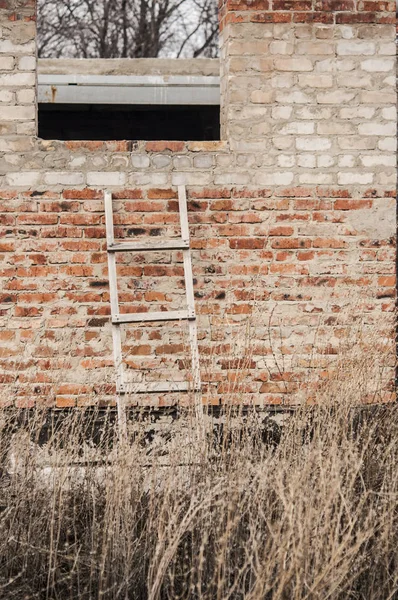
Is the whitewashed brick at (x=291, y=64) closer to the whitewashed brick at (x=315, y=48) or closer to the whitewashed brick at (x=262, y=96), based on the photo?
the whitewashed brick at (x=315, y=48)

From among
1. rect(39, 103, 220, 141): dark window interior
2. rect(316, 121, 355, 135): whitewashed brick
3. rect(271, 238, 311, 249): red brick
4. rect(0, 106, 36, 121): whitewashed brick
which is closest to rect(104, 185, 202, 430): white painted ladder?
rect(271, 238, 311, 249): red brick

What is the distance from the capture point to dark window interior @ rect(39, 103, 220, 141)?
621 centimetres

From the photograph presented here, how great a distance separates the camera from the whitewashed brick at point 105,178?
466 cm

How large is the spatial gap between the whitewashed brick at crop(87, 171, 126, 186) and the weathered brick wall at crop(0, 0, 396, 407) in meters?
0.01

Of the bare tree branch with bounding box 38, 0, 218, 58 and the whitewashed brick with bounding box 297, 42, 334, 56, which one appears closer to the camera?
the whitewashed brick with bounding box 297, 42, 334, 56

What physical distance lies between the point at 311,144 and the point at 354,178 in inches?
12.5

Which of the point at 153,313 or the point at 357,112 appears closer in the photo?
the point at 153,313

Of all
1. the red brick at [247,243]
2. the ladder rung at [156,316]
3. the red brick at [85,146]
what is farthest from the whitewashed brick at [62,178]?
the red brick at [247,243]

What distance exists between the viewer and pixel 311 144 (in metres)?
4.75

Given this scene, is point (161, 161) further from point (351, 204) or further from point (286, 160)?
point (351, 204)

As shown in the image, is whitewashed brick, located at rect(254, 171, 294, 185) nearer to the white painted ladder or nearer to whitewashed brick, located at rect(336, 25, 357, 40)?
the white painted ladder

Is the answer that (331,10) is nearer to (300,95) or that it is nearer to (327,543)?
(300,95)

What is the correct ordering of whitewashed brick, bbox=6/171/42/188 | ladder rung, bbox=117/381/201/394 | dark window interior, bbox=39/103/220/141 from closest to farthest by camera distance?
1. ladder rung, bbox=117/381/201/394
2. whitewashed brick, bbox=6/171/42/188
3. dark window interior, bbox=39/103/220/141

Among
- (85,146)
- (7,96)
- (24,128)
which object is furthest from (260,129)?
(7,96)
